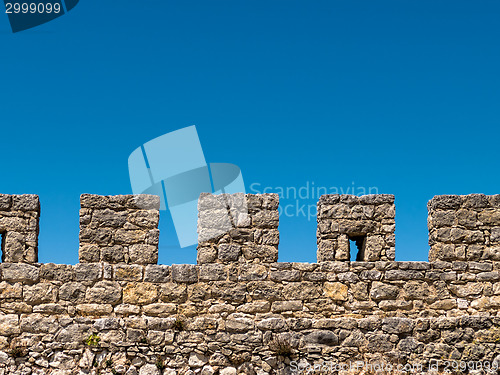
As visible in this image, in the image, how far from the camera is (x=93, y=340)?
28.7ft

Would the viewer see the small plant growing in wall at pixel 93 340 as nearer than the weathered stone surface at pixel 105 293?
Yes

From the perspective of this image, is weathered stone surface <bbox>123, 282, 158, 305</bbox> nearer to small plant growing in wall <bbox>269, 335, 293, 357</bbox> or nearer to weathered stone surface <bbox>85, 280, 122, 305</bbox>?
weathered stone surface <bbox>85, 280, 122, 305</bbox>

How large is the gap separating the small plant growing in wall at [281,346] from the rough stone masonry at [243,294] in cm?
2

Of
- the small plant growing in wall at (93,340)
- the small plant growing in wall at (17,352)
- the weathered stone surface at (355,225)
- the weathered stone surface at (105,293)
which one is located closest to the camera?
the small plant growing in wall at (17,352)

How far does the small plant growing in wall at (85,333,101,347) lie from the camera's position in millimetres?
8734

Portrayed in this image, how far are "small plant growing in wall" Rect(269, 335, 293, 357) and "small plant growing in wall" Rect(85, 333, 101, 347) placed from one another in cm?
261

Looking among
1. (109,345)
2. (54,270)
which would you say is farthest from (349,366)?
(54,270)

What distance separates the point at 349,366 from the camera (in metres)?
8.80

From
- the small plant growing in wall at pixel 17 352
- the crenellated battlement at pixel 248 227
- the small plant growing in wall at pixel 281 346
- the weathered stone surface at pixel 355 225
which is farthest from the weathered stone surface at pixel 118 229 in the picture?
the weathered stone surface at pixel 355 225

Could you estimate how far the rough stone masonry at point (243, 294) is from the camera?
8742 millimetres

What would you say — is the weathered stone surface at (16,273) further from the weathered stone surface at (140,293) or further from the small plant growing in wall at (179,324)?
the small plant growing in wall at (179,324)

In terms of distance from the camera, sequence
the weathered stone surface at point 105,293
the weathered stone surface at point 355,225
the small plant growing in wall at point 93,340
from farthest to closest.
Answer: the weathered stone surface at point 355,225
the weathered stone surface at point 105,293
the small plant growing in wall at point 93,340

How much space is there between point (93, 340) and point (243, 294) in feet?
7.75

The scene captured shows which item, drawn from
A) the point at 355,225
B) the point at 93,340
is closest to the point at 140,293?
the point at 93,340
